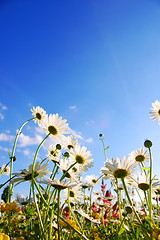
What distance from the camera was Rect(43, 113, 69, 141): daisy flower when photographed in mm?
1873

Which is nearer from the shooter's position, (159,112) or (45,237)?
(45,237)

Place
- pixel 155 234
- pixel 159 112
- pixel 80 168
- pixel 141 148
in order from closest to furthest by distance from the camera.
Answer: pixel 155 234, pixel 80 168, pixel 141 148, pixel 159 112

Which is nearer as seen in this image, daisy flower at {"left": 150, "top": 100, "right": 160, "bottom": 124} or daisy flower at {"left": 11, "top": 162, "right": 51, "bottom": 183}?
daisy flower at {"left": 11, "top": 162, "right": 51, "bottom": 183}

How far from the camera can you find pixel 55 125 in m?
1.89

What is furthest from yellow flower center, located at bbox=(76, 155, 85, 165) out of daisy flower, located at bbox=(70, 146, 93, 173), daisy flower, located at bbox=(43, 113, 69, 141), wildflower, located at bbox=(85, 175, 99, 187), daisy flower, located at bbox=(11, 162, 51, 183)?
wildflower, located at bbox=(85, 175, 99, 187)

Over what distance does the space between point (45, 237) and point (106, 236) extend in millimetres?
1275

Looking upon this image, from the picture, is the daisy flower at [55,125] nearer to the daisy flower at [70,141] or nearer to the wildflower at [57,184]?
the daisy flower at [70,141]

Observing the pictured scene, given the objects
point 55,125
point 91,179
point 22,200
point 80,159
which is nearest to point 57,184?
point 80,159

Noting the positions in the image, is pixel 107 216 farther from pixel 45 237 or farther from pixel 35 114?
pixel 45 237

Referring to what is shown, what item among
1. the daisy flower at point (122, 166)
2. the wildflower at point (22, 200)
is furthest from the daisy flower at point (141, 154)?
the wildflower at point (22, 200)

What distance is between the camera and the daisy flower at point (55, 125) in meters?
1.87

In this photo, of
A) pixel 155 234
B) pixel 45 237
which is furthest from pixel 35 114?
pixel 155 234

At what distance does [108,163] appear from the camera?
4.07 ft

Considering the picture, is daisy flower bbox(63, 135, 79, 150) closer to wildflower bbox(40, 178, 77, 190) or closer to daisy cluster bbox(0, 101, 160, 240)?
daisy cluster bbox(0, 101, 160, 240)
